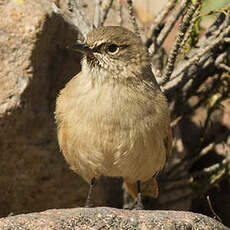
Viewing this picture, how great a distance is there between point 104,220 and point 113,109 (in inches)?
42.5

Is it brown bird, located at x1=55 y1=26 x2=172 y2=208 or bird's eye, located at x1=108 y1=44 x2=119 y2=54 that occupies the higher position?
bird's eye, located at x1=108 y1=44 x2=119 y2=54

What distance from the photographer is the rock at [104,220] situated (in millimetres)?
3756

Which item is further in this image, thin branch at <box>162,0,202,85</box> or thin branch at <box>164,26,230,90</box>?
thin branch at <box>164,26,230,90</box>

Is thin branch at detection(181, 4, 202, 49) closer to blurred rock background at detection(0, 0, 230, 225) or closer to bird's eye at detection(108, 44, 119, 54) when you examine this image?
blurred rock background at detection(0, 0, 230, 225)

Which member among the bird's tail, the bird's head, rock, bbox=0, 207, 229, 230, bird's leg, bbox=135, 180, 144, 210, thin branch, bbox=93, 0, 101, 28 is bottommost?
the bird's tail

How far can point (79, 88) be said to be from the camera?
4730 mm

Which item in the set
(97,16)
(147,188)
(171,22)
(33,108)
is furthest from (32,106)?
(171,22)

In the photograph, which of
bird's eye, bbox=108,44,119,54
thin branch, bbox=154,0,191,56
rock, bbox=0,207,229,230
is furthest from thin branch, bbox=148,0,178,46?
rock, bbox=0,207,229,230

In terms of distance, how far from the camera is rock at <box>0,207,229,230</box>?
12.3 ft

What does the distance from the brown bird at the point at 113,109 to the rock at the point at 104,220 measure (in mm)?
756

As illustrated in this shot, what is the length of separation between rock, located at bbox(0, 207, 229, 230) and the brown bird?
0.76m

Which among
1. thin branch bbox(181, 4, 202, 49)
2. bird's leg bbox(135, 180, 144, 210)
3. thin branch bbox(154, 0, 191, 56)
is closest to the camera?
thin branch bbox(181, 4, 202, 49)

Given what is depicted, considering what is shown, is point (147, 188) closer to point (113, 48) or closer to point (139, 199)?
point (139, 199)

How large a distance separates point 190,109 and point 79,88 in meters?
2.08
